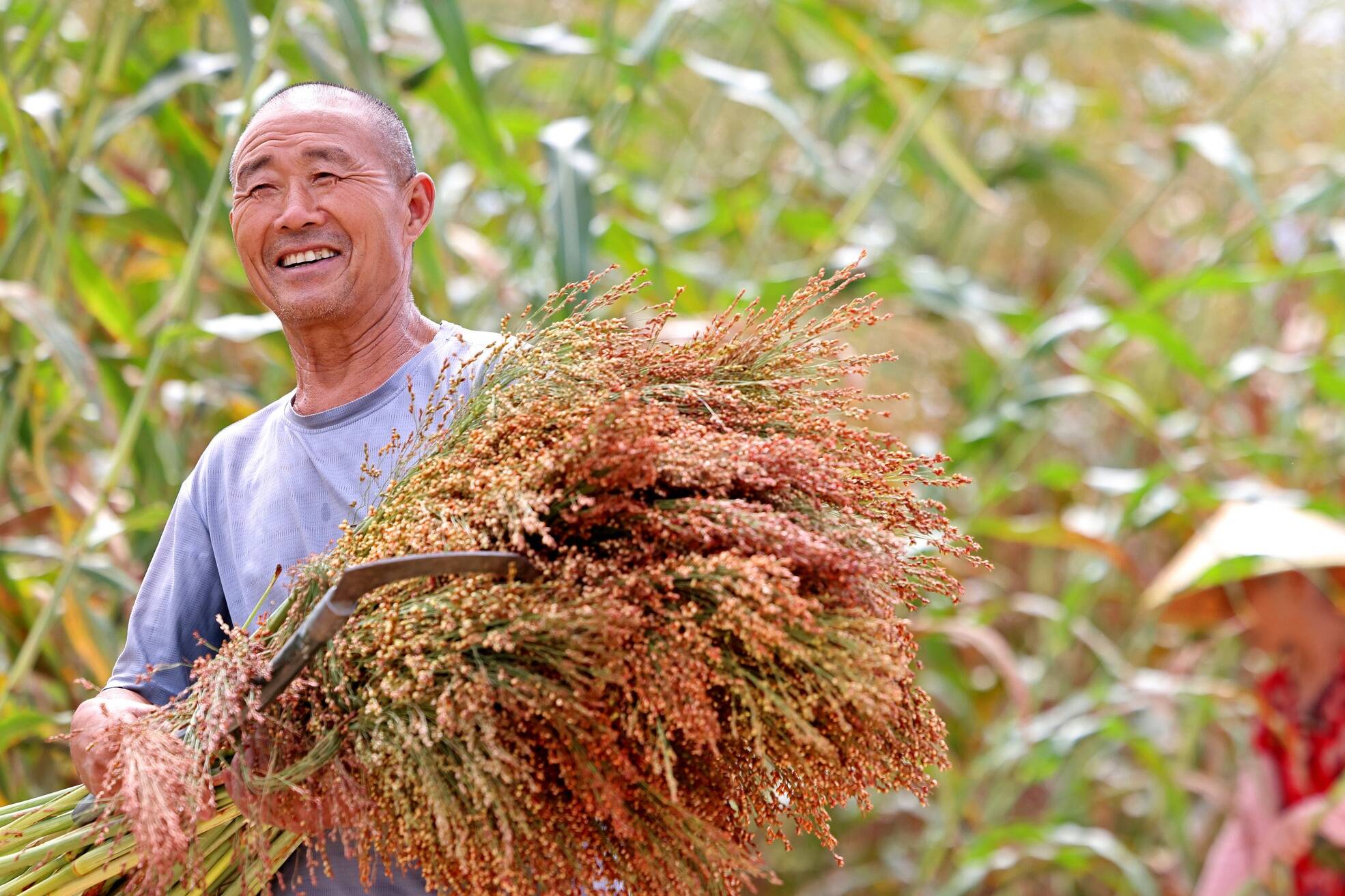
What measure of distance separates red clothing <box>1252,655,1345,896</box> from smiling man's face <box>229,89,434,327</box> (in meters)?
1.71

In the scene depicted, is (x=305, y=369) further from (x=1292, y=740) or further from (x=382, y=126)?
(x=1292, y=740)

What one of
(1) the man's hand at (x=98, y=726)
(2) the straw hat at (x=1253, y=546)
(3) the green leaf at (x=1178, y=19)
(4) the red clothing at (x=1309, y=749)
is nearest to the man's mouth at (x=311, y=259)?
(1) the man's hand at (x=98, y=726)

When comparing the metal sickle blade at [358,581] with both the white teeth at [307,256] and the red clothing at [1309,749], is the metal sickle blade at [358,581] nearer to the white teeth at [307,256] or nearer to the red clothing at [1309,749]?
the white teeth at [307,256]

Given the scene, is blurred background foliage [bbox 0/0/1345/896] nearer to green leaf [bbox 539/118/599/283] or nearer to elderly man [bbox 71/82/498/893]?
green leaf [bbox 539/118/599/283]

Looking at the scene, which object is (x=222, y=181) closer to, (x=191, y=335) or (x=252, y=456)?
(x=191, y=335)

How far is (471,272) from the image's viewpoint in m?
1.98

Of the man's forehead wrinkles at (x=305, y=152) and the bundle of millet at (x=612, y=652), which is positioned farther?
the man's forehead wrinkles at (x=305, y=152)

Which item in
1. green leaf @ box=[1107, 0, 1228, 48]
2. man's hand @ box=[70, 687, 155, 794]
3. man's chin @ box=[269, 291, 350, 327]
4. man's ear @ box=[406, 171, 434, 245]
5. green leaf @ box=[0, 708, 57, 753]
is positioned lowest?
green leaf @ box=[1107, 0, 1228, 48]

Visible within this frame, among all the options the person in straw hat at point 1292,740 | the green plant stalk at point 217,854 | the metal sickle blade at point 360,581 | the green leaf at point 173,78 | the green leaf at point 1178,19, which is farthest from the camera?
the person in straw hat at point 1292,740

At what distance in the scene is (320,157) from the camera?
692 millimetres

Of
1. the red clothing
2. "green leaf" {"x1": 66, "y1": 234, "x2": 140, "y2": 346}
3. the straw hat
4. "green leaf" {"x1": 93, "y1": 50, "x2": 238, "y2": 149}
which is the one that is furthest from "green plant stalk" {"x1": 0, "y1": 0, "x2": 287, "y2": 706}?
the red clothing

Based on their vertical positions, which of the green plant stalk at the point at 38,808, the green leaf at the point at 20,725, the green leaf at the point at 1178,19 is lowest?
the green leaf at the point at 1178,19

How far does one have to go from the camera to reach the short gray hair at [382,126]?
717 mm

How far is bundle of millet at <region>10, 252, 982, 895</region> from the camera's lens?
1.85 ft
